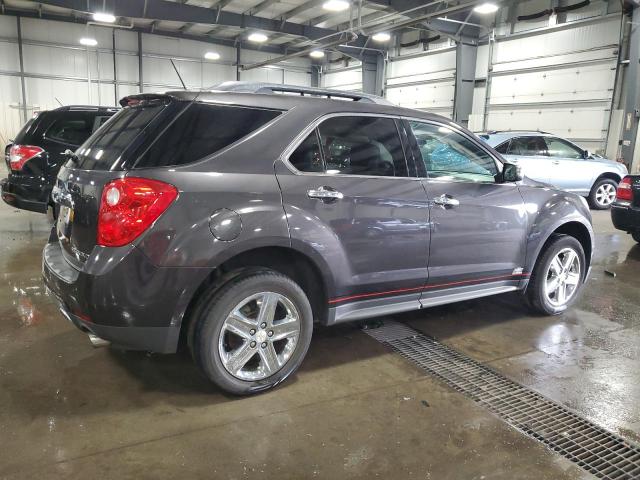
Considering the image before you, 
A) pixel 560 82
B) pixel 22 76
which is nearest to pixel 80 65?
pixel 22 76

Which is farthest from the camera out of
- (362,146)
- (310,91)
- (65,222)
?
(310,91)

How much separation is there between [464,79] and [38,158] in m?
13.3

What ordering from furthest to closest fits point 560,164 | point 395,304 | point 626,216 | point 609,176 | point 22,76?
point 22,76 → point 609,176 → point 560,164 → point 626,216 → point 395,304

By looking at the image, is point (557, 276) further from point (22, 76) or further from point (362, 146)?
point (22, 76)

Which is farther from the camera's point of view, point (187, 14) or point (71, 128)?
point (187, 14)

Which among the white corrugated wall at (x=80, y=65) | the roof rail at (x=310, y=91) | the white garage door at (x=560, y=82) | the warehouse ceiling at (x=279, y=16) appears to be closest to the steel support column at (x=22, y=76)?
the white corrugated wall at (x=80, y=65)

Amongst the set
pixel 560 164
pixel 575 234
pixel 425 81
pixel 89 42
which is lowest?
pixel 575 234

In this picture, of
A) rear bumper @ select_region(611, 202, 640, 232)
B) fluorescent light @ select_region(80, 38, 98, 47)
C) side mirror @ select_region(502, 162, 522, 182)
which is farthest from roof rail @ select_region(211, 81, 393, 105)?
fluorescent light @ select_region(80, 38, 98, 47)

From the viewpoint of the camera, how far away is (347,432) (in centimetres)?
246

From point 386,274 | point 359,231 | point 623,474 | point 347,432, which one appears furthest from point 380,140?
point 623,474

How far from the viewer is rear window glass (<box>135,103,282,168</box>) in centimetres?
247

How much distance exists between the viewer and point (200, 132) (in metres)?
2.57

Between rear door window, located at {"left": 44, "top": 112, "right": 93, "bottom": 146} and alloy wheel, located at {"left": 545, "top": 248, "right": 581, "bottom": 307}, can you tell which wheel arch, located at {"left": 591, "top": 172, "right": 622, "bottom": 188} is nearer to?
alloy wheel, located at {"left": 545, "top": 248, "right": 581, "bottom": 307}

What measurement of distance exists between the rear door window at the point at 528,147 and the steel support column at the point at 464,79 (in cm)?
615
